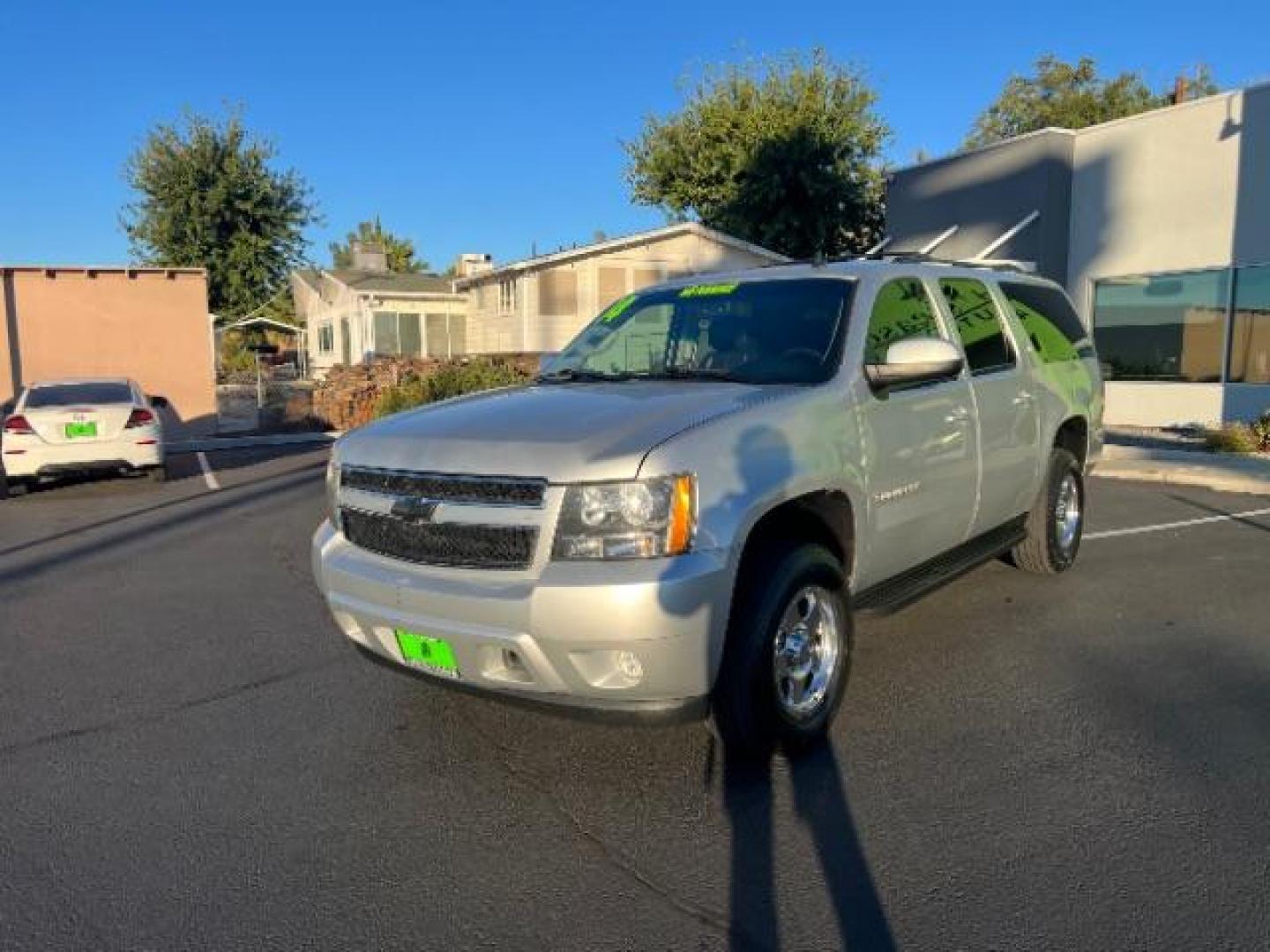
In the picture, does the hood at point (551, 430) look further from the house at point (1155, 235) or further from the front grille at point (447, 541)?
the house at point (1155, 235)

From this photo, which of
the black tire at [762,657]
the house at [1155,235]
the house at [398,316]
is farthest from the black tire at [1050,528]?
the house at [398,316]

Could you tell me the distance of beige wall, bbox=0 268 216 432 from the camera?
61.1ft

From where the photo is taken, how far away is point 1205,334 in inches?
630

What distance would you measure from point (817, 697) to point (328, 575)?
1.99 m

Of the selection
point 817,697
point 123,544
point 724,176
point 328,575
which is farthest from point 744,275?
point 724,176

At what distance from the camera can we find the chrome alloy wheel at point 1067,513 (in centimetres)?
625

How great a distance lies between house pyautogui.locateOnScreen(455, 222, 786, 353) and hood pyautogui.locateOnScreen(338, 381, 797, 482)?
21536mm

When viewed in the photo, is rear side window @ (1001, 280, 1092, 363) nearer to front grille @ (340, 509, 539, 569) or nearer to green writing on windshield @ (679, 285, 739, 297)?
green writing on windshield @ (679, 285, 739, 297)

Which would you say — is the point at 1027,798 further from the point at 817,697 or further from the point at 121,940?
the point at 121,940

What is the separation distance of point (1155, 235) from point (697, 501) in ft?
53.6

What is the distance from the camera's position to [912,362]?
13.4 feet

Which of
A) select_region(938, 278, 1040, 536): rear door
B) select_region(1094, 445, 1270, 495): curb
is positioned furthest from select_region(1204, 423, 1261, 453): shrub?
select_region(938, 278, 1040, 536): rear door

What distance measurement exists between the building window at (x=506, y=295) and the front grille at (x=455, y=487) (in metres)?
23.0

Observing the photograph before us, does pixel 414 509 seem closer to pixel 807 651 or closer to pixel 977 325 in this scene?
pixel 807 651
